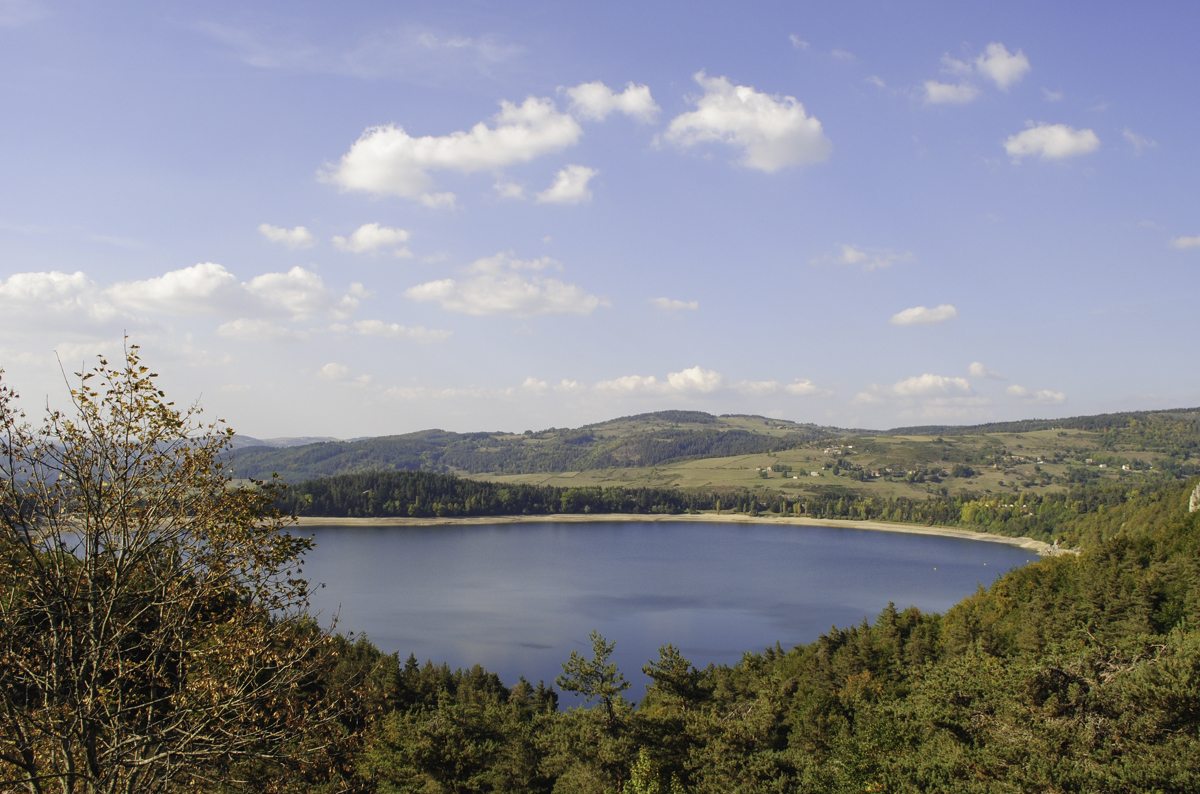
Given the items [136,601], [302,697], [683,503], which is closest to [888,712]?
[302,697]

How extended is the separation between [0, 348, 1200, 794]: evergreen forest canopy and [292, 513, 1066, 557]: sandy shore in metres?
105

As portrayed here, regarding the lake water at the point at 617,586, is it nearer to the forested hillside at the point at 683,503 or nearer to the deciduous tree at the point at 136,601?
the forested hillside at the point at 683,503

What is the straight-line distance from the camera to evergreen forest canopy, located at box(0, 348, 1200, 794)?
20.0ft

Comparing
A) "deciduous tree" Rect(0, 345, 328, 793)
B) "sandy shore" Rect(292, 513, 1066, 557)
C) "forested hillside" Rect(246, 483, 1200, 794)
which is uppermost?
"deciduous tree" Rect(0, 345, 328, 793)

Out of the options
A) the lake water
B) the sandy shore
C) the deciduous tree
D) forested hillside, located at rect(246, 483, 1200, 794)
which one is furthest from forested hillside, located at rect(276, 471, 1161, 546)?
the deciduous tree

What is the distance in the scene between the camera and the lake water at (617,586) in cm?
5519

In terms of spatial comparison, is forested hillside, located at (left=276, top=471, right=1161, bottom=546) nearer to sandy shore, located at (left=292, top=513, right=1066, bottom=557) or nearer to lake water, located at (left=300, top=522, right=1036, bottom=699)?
sandy shore, located at (left=292, top=513, right=1066, bottom=557)

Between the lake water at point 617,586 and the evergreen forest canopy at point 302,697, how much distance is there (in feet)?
65.1

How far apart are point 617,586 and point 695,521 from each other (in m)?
75.2

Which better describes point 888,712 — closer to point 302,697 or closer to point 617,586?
point 302,697

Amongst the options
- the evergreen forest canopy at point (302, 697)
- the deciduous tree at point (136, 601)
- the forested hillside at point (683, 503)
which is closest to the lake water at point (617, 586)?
the forested hillside at point (683, 503)

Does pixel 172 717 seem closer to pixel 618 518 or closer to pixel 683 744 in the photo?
pixel 683 744

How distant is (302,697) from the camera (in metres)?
7.47

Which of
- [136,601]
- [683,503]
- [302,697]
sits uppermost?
[136,601]
